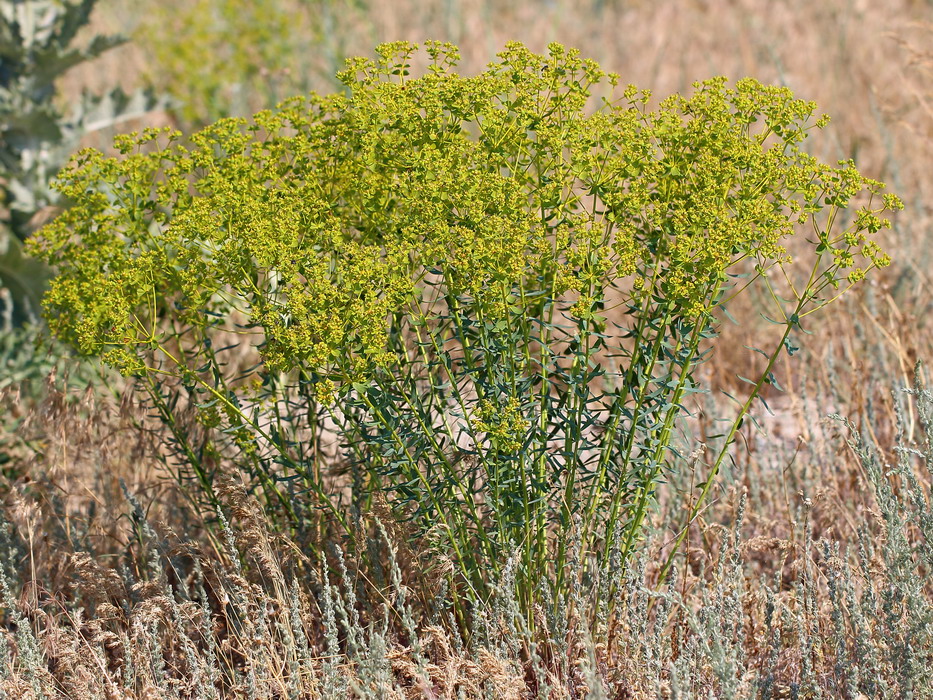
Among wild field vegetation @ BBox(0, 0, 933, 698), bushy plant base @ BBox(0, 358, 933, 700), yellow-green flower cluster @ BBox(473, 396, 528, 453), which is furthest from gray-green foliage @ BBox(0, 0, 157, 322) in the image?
yellow-green flower cluster @ BBox(473, 396, 528, 453)

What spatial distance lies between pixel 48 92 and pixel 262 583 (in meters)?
3.05

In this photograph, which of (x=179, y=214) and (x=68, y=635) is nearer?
(x=179, y=214)

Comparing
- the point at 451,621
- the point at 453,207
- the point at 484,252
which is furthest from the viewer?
the point at 451,621

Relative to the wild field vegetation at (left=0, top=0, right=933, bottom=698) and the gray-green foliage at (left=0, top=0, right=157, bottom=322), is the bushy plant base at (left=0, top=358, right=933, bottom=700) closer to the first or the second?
the wild field vegetation at (left=0, top=0, right=933, bottom=698)

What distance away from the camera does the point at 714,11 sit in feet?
30.8

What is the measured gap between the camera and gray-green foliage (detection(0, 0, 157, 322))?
444 cm

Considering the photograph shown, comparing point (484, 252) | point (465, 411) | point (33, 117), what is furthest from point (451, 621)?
point (33, 117)

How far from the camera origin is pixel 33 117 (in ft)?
14.7

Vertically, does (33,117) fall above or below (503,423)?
above

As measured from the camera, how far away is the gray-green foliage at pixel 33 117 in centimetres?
444

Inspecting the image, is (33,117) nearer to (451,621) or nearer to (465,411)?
(465,411)

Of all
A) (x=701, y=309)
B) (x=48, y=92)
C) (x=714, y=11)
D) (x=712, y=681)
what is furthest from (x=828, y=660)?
(x=714, y=11)

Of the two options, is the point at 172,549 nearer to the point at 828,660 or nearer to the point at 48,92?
the point at 828,660

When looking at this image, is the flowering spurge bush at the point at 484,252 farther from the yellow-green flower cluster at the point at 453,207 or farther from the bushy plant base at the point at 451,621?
the bushy plant base at the point at 451,621
